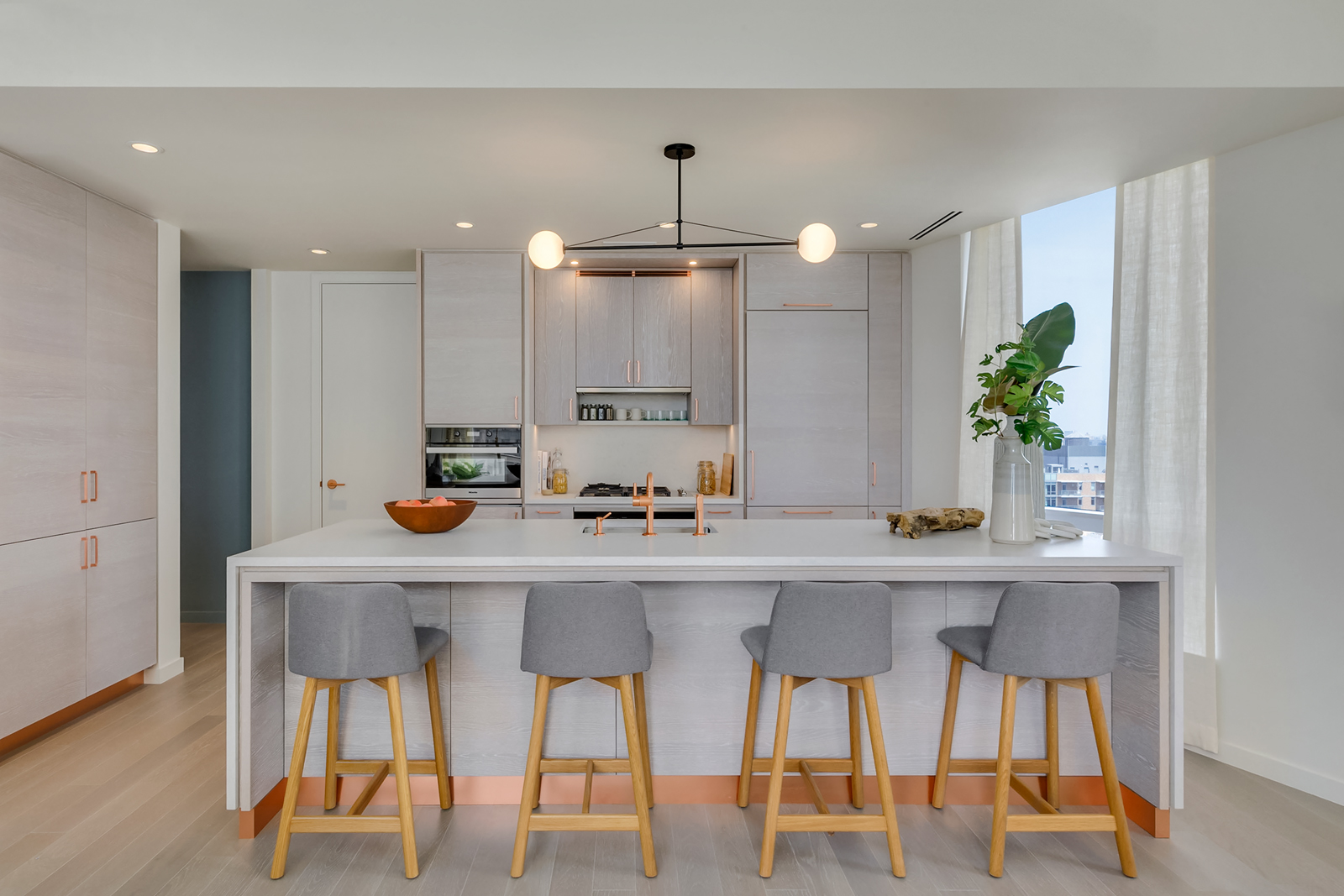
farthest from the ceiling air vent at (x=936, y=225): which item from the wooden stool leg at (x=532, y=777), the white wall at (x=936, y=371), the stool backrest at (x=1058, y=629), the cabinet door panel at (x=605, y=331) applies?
the wooden stool leg at (x=532, y=777)

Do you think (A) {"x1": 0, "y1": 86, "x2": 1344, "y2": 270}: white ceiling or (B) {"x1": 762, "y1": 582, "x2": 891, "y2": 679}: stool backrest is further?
(A) {"x1": 0, "y1": 86, "x2": 1344, "y2": 270}: white ceiling

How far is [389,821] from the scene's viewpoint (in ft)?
6.73

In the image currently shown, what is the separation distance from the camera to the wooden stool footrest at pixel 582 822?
6.72 ft

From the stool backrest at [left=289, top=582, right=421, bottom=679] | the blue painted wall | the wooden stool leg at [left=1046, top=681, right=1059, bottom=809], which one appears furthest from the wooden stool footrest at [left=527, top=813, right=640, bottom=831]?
the blue painted wall

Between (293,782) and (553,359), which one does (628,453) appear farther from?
(293,782)

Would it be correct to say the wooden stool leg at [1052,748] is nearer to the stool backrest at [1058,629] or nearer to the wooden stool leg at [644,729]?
the stool backrest at [1058,629]

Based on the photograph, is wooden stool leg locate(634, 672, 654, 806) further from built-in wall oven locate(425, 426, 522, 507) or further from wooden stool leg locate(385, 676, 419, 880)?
built-in wall oven locate(425, 426, 522, 507)

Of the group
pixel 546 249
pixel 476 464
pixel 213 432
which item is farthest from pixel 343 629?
pixel 213 432

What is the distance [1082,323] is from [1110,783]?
224cm

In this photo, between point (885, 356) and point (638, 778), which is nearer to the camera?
point (638, 778)

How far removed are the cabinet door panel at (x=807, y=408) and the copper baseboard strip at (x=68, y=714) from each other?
3500 millimetres

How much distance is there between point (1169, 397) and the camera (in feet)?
10.1

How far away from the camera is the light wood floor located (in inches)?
80.8

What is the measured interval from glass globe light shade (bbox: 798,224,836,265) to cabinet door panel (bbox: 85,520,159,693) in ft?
11.4
